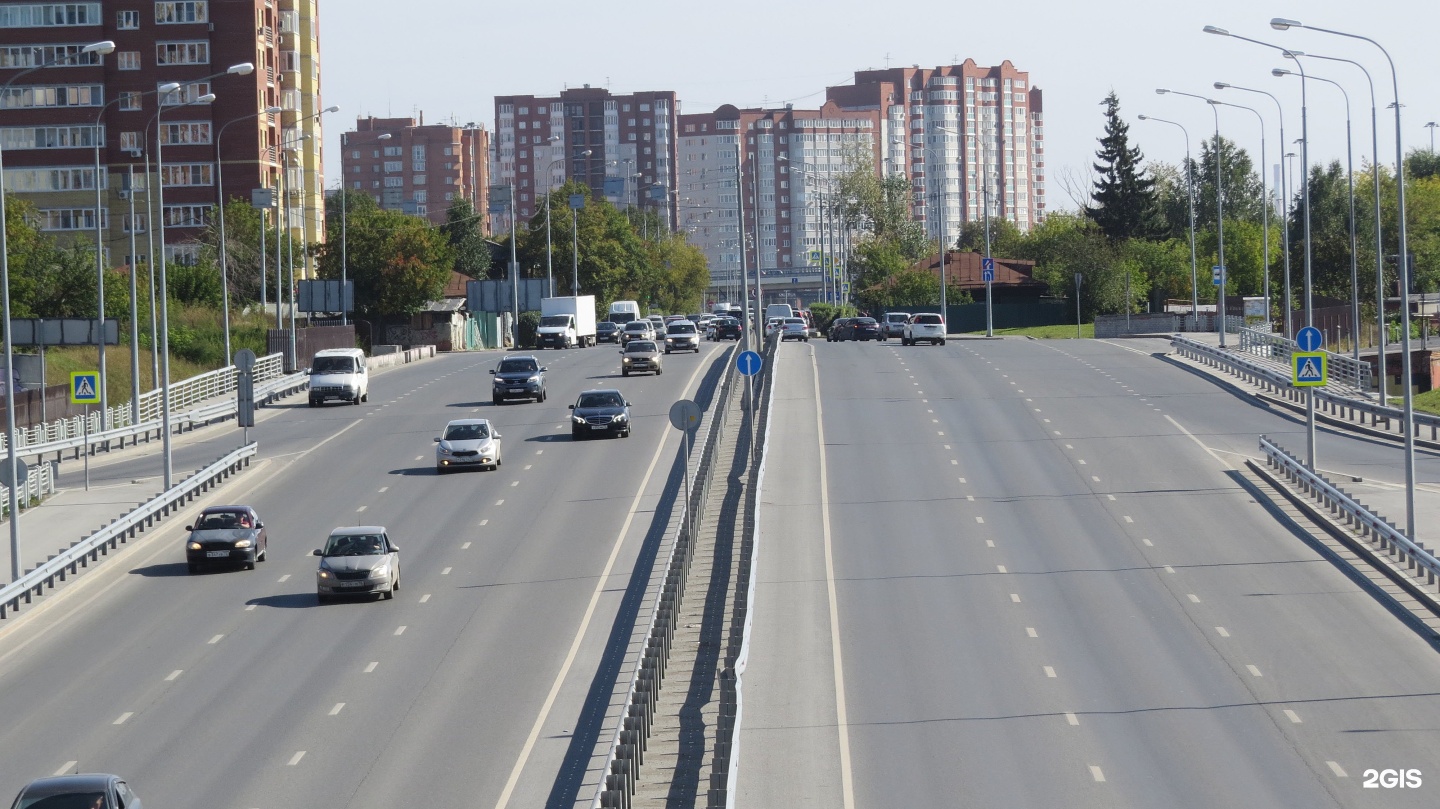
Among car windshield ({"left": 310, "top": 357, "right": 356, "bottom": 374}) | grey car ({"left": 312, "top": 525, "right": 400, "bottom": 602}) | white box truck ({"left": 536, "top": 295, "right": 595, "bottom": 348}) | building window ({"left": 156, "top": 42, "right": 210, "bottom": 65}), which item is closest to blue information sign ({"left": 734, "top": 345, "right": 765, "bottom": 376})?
grey car ({"left": 312, "top": 525, "right": 400, "bottom": 602})

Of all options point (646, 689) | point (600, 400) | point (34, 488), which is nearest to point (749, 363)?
point (600, 400)

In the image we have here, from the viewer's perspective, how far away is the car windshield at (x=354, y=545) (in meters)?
28.8

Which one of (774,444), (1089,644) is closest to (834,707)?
(1089,644)

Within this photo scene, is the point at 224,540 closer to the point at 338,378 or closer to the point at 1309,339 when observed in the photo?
the point at 1309,339

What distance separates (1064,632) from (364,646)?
10.0 metres

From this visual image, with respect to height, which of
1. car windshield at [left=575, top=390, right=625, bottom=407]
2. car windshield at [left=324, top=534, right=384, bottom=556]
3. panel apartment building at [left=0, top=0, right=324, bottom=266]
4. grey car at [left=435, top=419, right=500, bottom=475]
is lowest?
car windshield at [left=324, top=534, right=384, bottom=556]

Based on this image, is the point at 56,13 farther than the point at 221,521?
Yes

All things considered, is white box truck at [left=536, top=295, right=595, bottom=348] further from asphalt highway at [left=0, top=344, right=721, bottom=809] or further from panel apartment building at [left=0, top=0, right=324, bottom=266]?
asphalt highway at [left=0, top=344, right=721, bottom=809]

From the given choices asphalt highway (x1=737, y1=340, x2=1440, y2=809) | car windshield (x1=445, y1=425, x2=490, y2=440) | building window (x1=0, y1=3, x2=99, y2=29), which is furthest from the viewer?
building window (x1=0, y1=3, x2=99, y2=29)

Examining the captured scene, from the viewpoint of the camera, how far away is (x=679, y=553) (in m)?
26.7

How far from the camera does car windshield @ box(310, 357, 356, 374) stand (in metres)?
57.6

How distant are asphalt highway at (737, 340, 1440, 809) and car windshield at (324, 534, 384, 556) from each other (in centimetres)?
653

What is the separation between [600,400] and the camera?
46625 millimetres

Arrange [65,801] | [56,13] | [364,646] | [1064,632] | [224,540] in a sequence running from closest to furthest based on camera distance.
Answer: [65,801], [1064,632], [364,646], [224,540], [56,13]
